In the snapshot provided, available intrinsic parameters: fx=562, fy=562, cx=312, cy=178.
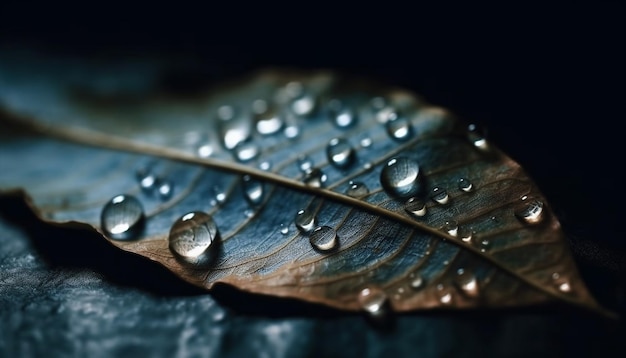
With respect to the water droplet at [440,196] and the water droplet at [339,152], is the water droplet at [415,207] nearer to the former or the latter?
the water droplet at [440,196]

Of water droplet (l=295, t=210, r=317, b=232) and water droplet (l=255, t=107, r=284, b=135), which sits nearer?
water droplet (l=295, t=210, r=317, b=232)

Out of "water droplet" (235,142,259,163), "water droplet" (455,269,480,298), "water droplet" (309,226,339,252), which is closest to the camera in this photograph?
"water droplet" (455,269,480,298)

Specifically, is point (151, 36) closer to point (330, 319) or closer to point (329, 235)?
point (329, 235)

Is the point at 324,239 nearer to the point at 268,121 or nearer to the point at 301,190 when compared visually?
the point at 301,190

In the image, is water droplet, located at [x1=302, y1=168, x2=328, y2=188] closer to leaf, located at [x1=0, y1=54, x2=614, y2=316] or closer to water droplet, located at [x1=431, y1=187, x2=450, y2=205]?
leaf, located at [x1=0, y1=54, x2=614, y2=316]

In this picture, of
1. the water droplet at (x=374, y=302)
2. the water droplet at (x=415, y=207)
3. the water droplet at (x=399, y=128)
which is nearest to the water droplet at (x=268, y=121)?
the water droplet at (x=399, y=128)

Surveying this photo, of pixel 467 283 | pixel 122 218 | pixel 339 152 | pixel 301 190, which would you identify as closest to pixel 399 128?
pixel 339 152

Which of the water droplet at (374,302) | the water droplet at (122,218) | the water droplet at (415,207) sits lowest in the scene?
the water droplet at (122,218)

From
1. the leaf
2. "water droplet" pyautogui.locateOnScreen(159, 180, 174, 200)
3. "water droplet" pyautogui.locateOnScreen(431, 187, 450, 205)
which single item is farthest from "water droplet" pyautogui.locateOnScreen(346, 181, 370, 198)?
"water droplet" pyautogui.locateOnScreen(159, 180, 174, 200)
